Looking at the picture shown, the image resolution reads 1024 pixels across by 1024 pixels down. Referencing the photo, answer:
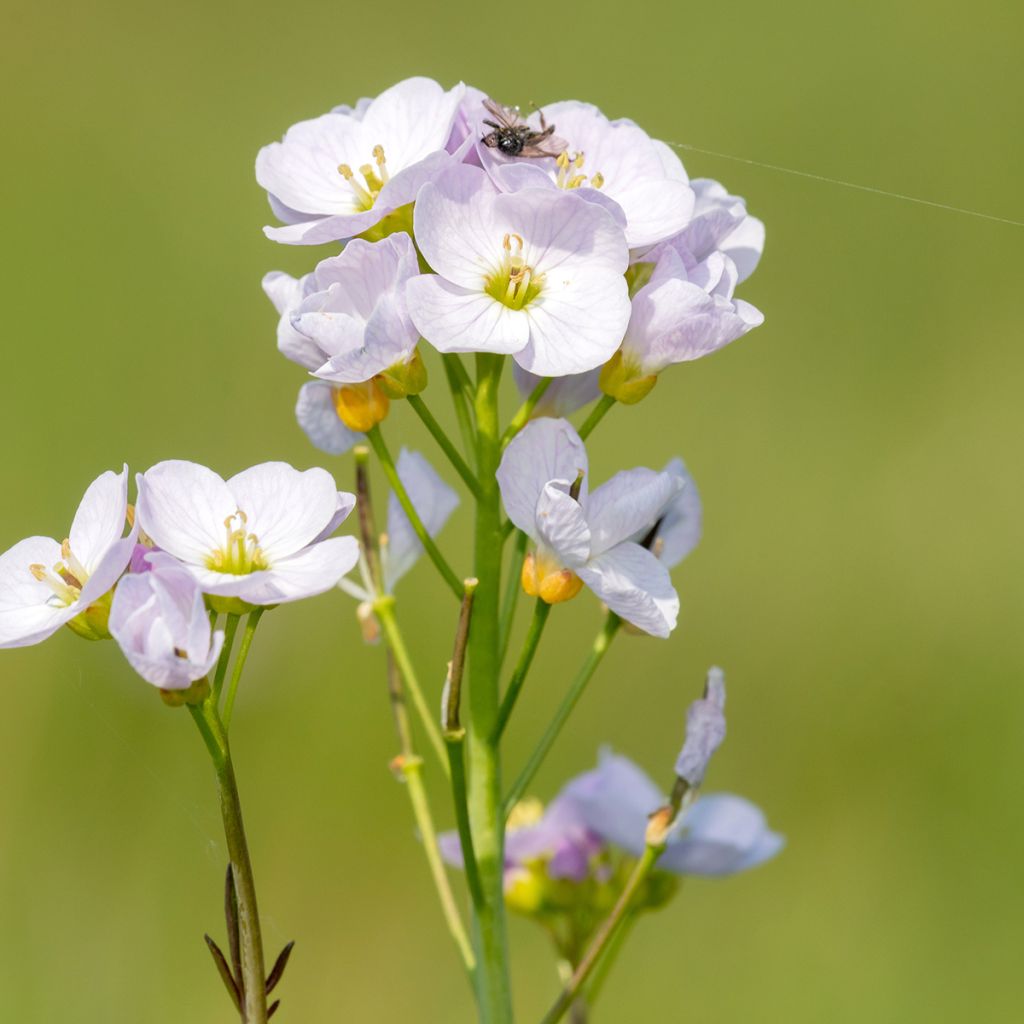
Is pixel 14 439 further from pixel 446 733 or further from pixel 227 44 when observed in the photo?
pixel 446 733

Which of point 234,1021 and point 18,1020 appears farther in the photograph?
point 234,1021

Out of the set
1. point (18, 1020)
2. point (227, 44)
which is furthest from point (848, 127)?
point (18, 1020)

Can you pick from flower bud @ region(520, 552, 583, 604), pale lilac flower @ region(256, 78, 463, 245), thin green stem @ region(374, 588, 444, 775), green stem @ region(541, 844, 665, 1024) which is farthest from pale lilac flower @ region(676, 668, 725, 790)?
pale lilac flower @ region(256, 78, 463, 245)

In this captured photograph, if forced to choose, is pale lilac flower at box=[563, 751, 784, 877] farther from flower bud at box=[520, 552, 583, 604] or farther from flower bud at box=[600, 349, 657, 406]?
flower bud at box=[600, 349, 657, 406]

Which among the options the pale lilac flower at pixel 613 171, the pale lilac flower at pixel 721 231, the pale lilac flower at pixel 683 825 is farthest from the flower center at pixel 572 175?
the pale lilac flower at pixel 683 825

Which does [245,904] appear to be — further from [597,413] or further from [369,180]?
[369,180]

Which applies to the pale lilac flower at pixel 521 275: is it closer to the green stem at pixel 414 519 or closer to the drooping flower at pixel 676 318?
the drooping flower at pixel 676 318
